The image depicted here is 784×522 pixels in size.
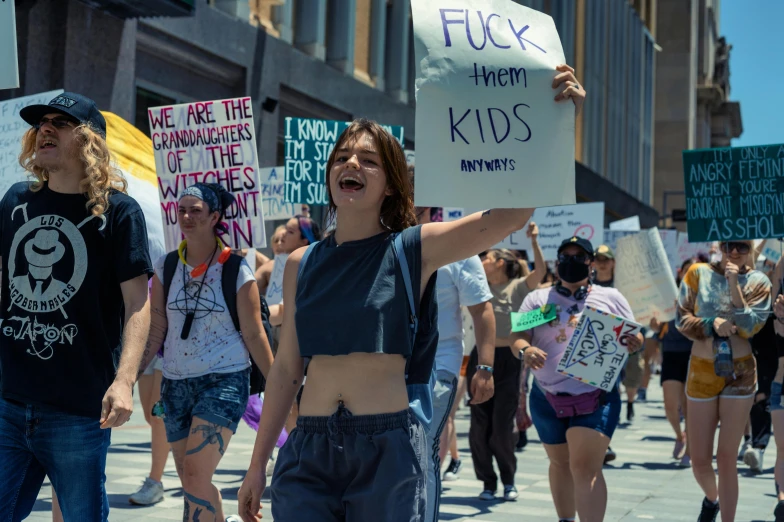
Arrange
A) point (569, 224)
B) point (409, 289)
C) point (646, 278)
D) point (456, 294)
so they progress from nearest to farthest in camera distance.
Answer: point (409, 289) → point (456, 294) → point (646, 278) → point (569, 224)

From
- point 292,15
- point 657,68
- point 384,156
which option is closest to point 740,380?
point 384,156

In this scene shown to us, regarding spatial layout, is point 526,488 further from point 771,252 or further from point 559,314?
point 771,252

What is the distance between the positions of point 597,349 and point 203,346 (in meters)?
2.17

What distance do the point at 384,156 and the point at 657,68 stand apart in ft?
217

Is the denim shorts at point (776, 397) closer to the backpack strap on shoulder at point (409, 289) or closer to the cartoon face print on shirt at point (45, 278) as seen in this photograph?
the backpack strap on shoulder at point (409, 289)

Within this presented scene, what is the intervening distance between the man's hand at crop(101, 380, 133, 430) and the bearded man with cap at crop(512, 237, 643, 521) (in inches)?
121

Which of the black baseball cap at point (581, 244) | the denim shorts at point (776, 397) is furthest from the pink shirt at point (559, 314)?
the denim shorts at point (776, 397)

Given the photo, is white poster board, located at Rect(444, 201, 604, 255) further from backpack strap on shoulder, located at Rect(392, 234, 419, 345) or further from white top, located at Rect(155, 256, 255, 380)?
backpack strap on shoulder, located at Rect(392, 234, 419, 345)

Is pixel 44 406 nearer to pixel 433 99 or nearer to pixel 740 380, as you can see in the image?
pixel 433 99

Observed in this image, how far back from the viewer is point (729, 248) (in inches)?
297

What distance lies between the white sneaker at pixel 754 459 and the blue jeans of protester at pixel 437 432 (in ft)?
18.4

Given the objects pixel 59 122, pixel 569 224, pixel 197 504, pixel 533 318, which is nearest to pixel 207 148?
pixel 533 318

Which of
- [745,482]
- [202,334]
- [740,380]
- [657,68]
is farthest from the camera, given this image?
[657,68]

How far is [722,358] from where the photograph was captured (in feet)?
22.7
